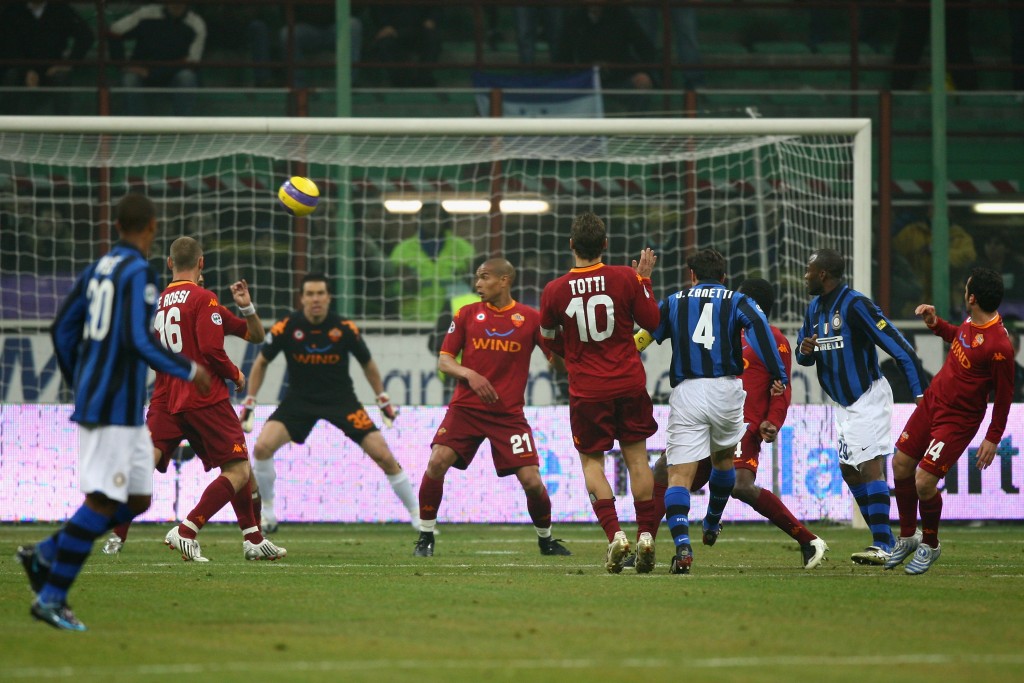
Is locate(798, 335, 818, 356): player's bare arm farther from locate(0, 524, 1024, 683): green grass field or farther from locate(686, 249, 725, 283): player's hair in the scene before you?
locate(0, 524, 1024, 683): green grass field

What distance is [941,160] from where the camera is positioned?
16953 mm

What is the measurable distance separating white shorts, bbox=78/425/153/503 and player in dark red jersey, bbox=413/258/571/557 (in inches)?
176

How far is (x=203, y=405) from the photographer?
1047 centimetres

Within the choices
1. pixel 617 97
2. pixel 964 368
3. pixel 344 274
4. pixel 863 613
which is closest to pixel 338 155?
pixel 344 274

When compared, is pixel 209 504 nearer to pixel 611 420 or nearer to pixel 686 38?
pixel 611 420

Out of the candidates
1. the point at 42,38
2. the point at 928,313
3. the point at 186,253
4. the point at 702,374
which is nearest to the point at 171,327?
the point at 186,253

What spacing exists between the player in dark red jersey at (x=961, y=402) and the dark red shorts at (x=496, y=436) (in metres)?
2.91

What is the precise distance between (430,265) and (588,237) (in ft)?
24.9

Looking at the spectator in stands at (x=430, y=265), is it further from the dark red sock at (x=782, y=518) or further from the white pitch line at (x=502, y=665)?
the white pitch line at (x=502, y=665)

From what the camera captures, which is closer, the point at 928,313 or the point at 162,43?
the point at 928,313

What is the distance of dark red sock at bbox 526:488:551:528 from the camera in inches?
443

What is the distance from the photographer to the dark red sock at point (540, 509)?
11.3 m

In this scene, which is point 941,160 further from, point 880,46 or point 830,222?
point 880,46

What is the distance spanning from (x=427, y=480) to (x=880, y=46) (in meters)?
13.6
